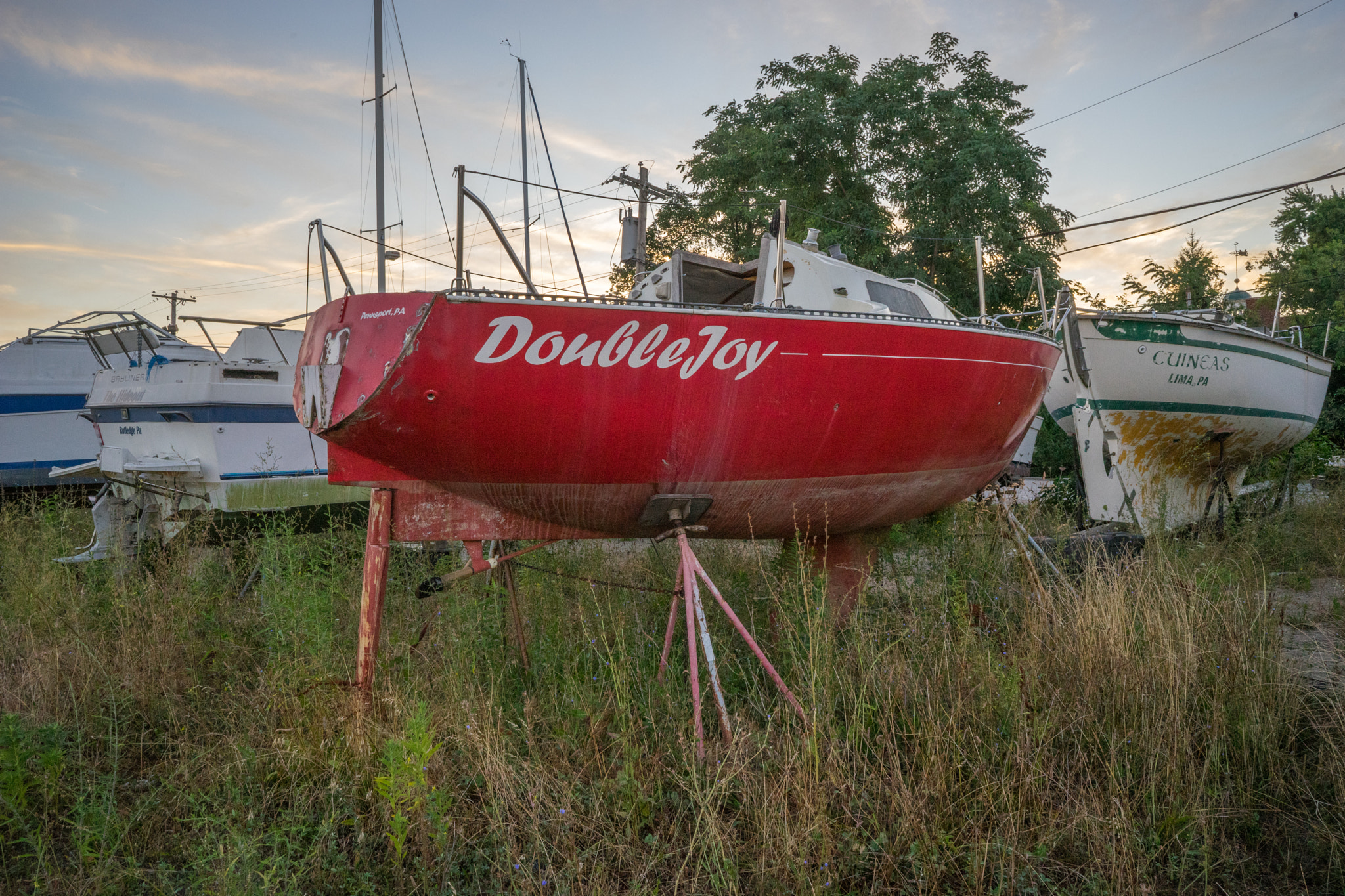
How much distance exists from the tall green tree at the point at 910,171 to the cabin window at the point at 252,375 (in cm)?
1284

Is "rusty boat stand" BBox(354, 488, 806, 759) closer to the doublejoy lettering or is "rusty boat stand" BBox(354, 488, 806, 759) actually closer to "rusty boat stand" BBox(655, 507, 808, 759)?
"rusty boat stand" BBox(655, 507, 808, 759)

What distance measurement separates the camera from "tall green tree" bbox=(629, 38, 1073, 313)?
56.1 feet

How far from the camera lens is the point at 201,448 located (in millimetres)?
6395

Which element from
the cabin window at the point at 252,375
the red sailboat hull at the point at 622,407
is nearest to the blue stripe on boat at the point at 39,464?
the cabin window at the point at 252,375

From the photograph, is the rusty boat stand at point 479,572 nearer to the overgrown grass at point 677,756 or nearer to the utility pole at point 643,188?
the overgrown grass at point 677,756

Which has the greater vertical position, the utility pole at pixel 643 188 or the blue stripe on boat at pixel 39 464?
the utility pole at pixel 643 188

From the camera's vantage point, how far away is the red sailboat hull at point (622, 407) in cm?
268

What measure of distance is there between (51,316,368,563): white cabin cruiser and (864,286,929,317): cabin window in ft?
15.8

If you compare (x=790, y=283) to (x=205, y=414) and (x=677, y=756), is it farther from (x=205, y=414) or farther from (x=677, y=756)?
(x=205, y=414)

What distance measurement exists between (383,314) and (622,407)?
933 millimetres

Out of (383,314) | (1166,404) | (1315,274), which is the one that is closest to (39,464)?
(383,314)

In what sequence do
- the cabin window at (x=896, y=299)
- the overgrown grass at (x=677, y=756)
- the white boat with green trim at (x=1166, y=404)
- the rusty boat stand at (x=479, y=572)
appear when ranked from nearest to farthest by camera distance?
the overgrown grass at (x=677, y=756), the rusty boat stand at (x=479, y=572), the cabin window at (x=896, y=299), the white boat with green trim at (x=1166, y=404)

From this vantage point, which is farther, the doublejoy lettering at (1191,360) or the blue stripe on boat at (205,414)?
the doublejoy lettering at (1191,360)

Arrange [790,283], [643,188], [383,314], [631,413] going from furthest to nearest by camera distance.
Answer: [643,188], [790,283], [631,413], [383,314]
